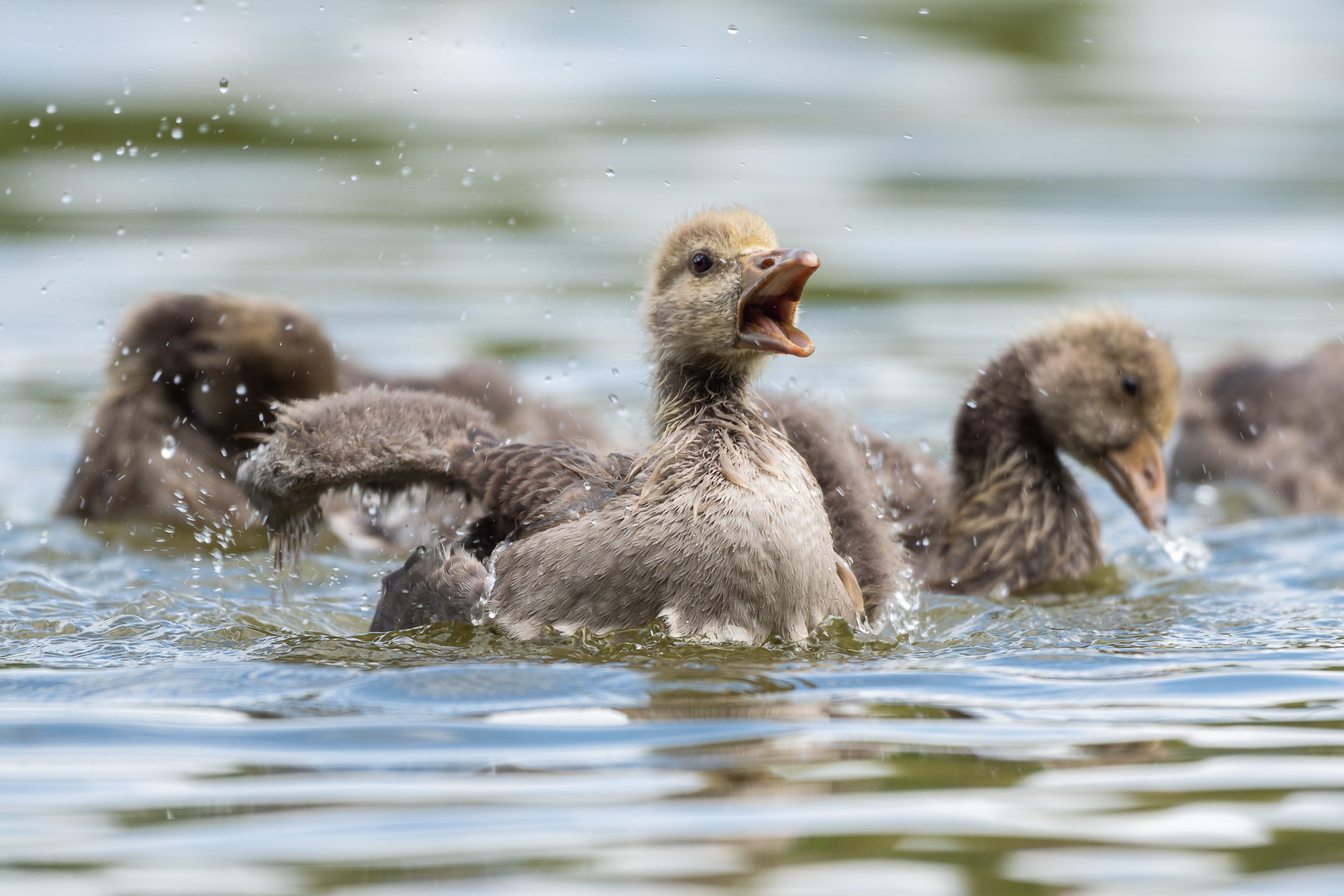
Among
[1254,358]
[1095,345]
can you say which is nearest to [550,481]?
[1095,345]

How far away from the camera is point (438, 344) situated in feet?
40.4

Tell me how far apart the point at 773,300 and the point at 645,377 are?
0.81 m

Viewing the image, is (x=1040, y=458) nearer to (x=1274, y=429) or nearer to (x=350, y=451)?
(x=1274, y=429)

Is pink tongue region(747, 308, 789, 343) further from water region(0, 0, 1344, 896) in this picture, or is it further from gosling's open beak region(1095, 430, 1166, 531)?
gosling's open beak region(1095, 430, 1166, 531)

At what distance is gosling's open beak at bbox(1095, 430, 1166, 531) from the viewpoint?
26.4 feet

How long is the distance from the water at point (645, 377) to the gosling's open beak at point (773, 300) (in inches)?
25.7

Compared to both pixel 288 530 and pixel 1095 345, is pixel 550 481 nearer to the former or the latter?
pixel 288 530

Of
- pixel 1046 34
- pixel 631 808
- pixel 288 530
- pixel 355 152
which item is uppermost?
pixel 1046 34

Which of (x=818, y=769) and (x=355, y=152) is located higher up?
(x=355, y=152)

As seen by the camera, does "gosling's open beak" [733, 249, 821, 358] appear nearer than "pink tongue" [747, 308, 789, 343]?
Yes

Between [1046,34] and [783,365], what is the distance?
9.03 m

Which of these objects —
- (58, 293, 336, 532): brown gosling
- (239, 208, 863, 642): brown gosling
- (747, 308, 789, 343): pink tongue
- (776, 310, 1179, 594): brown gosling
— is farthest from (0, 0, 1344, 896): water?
(747, 308, 789, 343): pink tongue

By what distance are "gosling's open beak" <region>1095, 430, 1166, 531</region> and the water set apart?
358mm

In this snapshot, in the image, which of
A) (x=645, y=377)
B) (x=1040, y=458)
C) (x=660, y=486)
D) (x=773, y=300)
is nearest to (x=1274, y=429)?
(x=1040, y=458)
